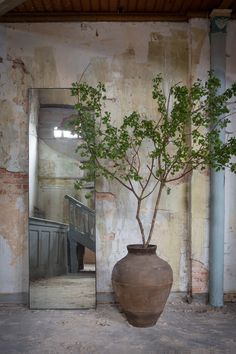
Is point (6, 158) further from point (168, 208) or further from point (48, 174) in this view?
point (168, 208)

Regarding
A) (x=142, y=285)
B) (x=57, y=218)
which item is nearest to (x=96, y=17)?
(x=57, y=218)

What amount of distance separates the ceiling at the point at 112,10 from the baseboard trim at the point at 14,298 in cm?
319

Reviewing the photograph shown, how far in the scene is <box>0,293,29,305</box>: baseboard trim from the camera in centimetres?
491

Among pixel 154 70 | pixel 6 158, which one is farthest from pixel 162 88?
pixel 6 158

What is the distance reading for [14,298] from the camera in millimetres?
4918

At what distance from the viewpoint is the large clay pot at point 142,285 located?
4.10 m

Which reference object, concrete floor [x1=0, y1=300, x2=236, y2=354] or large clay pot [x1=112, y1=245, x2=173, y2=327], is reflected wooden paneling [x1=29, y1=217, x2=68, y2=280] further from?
large clay pot [x1=112, y1=245, x2=173, y2=327]

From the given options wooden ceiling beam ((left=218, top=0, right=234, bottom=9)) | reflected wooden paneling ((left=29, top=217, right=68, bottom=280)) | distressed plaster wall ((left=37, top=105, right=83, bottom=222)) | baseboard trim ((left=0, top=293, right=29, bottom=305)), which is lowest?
baseboard trim ((left=0, top=293, right=29, bottom=305))

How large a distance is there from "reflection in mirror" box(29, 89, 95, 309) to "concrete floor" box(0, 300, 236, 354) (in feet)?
→ 0.75

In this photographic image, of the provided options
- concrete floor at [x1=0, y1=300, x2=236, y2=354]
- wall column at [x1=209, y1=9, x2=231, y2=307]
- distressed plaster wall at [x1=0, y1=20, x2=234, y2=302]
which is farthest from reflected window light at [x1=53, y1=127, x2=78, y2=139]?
concrete floor at [x1=0, y1=300, x2=236, y2=354]

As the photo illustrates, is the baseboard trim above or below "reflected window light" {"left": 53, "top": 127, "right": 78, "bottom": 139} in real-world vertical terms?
below

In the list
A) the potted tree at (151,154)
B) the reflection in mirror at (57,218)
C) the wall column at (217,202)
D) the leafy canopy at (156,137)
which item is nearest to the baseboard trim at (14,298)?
the reflection in mirror at (57,218)

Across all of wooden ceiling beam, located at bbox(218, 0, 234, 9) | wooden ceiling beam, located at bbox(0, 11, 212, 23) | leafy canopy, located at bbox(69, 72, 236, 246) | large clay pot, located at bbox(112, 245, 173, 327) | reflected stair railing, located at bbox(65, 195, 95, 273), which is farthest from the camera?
wooden ceiling beam, located at bbox(0, 11, 212, 23)

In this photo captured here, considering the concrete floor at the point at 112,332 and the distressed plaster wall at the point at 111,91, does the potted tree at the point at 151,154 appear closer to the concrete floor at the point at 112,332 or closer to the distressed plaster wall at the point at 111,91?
the concrete floor at the point at 112,332
